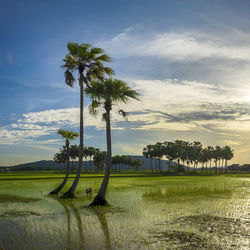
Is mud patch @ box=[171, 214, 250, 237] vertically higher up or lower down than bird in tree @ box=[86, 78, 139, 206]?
lower down

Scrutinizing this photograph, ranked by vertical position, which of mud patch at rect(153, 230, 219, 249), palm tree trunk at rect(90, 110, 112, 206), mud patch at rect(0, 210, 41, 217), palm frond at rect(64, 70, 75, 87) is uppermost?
palm frond at rect(64, 70, 75, 87)

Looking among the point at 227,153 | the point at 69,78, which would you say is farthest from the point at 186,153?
the point at 69,78

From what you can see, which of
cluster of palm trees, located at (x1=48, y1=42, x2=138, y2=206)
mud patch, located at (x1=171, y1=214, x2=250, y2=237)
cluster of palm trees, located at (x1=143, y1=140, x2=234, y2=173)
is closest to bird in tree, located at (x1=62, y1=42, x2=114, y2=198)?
cluster of palm trees, located at (x1=48, y1=42, x2=138, y2=206)

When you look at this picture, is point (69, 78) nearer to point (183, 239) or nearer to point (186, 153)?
point (183, 239)

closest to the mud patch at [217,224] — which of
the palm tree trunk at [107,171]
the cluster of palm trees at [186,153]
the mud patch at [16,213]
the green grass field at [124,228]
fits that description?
the green grass field at [124,228]

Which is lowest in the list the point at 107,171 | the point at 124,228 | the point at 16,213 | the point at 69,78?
the point at 16,213

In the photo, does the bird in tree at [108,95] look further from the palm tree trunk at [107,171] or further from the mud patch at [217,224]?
the mud patch at [217,224]

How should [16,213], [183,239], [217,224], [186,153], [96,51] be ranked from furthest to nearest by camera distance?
[186,153] → [96,51] → [16,213] → [217,224] → [183,239]

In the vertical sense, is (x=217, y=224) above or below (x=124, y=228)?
below

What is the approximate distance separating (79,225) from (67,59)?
19396mm

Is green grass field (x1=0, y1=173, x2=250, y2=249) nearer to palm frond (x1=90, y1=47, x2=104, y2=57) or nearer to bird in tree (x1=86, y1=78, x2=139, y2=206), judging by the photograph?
bird in tree (x1=86, y1=78, x2=139, y2=206)

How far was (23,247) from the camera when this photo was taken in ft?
31.9

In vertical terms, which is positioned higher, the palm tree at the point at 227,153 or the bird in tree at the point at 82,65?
the bird in tree at the point at 82,65

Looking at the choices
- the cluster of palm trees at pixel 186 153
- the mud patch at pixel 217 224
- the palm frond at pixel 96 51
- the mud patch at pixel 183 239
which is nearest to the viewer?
the mud patch at pixel 183 239
